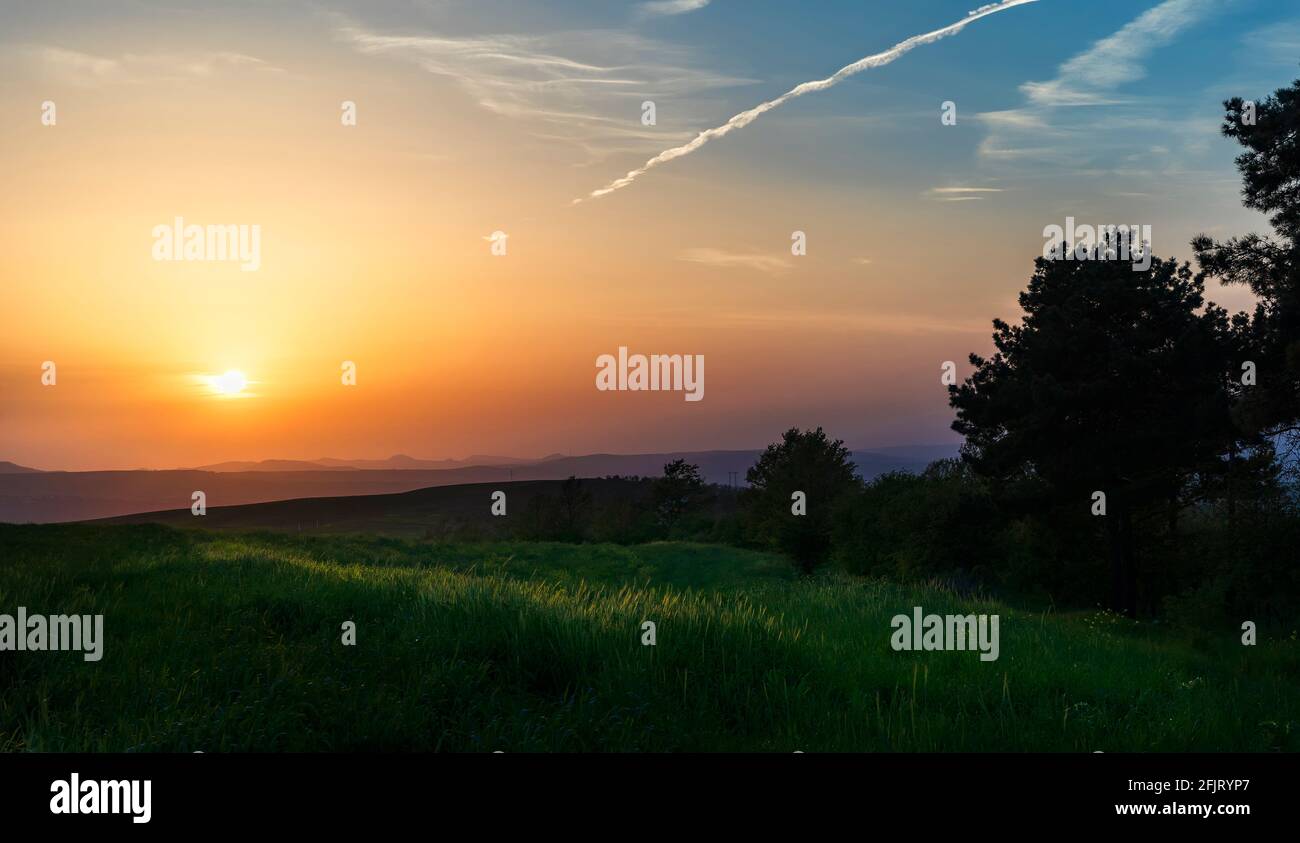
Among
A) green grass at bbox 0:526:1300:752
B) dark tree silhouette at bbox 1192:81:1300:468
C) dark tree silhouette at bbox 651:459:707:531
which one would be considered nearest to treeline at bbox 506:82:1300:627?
dark tree silhouette at bbox 1192:81:1300:468

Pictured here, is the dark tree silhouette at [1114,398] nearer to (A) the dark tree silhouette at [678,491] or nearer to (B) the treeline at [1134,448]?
(B) the treeline at [1134,448]

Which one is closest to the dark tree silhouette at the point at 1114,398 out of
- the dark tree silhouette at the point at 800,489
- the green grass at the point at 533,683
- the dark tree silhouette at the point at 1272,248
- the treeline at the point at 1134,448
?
the treeline at the point at 1134,448

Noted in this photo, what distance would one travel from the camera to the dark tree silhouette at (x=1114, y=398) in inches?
1163

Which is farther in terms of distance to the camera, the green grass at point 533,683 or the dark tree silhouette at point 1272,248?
the dark tree silhouette at point 1272,248

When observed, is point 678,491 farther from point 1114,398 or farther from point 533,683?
point 533,683

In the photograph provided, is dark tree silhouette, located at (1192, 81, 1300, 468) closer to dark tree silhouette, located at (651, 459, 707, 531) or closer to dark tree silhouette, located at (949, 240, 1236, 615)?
dark tree silhouette, located at (949, 240, 1236, 615)

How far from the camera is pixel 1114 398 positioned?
30.3 meters

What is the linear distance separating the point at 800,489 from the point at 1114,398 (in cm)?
2454

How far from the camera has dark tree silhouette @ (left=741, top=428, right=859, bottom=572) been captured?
147 feet

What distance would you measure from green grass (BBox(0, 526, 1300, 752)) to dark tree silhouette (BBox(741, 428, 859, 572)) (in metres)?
31.7

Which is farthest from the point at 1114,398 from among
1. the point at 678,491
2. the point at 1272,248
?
the point at 678,491

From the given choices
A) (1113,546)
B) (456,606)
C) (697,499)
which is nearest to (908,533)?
(1113,546)

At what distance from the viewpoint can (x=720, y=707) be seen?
8.44 meters

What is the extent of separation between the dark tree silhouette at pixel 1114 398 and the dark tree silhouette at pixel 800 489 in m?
12.4
